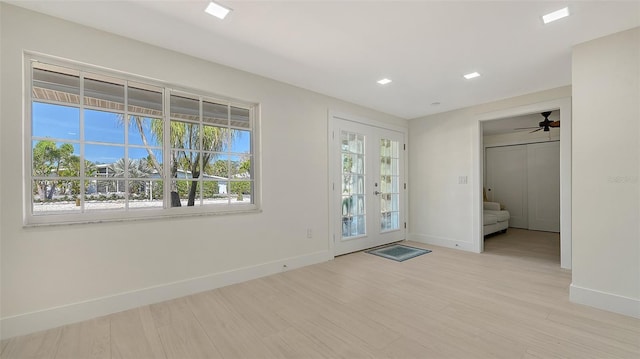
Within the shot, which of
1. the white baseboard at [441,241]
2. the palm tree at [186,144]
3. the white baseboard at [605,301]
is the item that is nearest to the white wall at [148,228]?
the palm tree at [186,144]

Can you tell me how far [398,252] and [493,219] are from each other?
→ 103 inches

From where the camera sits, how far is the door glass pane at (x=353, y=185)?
4422 millimetres

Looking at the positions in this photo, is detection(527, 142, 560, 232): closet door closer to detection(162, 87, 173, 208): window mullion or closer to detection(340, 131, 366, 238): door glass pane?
detection(340, 131, 366, 238): door glass pane

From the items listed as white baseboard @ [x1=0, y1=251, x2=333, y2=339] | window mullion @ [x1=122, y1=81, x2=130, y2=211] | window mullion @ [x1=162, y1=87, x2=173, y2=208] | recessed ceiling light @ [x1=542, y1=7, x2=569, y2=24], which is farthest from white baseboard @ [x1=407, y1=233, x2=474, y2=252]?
window mullion @ [x1=122, y1=81, x2=130, y2=211]

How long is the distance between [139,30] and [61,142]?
3.88 feet

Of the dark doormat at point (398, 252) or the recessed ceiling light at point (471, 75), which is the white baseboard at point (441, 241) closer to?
the dark doormat at point (398, 252)

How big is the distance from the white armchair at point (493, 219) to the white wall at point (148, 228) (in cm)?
361

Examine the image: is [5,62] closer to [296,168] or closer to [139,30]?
[139,30]

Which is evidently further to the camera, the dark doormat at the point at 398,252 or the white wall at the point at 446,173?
the white wall at the point at 446,173

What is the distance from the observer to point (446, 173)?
4949mm

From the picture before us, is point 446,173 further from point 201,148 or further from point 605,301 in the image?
point 201,148

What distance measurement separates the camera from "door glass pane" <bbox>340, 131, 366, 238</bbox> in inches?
174

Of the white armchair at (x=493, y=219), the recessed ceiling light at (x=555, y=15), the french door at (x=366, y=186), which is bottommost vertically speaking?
the white armchair at (x=493, y=219)

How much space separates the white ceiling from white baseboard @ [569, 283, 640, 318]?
235 cm
